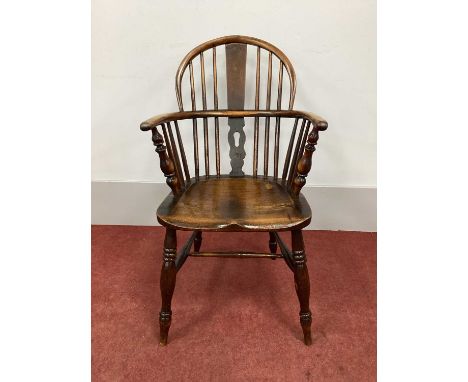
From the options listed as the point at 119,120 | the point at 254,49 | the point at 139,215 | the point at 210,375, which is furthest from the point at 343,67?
the point at 210,375

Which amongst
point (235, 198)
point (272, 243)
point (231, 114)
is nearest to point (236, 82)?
point (231, 114)

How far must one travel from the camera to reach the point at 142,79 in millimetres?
2047

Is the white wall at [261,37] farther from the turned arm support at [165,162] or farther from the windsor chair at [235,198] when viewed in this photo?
the turned arm support at [165,162]

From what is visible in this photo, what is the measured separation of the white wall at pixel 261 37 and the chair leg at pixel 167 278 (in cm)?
97

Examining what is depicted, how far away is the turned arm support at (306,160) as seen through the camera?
118 centimetres

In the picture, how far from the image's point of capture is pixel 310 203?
7.19 ft

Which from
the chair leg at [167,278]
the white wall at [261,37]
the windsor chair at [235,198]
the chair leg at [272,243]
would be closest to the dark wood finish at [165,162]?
the windsor chair at [235,198]

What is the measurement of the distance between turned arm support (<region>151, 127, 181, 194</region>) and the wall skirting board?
86cm

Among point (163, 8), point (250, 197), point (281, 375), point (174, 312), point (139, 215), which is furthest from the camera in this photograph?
point (139, 215)

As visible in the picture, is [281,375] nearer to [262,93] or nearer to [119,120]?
[262,93]

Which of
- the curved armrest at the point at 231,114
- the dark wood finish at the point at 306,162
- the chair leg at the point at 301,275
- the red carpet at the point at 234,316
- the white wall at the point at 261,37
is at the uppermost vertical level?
the white wall at the point at 261,37

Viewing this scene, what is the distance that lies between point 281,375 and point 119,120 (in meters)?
1.48

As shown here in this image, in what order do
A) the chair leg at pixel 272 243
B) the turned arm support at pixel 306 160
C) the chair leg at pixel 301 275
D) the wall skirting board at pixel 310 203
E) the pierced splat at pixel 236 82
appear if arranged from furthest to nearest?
the wall skirting board at pixel 310 203
the chair leg at pixel 272 243
the pierced splat at pixel 236 82
the chair leg at pixel 301 275
the turned arm support at pixel 306 160

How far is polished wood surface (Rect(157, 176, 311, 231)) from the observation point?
1199 mm
